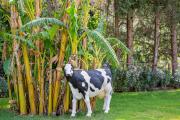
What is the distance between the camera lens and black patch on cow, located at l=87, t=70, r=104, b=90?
8.80m

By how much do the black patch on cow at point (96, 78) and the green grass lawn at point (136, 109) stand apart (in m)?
0.69

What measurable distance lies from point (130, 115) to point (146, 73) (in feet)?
19.3

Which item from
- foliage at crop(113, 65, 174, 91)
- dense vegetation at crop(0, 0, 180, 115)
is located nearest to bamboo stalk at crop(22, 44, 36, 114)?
dense vegetation at crop(0, 0, 180, 115)

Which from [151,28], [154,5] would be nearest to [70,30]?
[154,5]

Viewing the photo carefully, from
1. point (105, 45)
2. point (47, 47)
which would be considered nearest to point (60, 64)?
point (47, 47)

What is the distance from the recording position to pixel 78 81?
28.1 ft

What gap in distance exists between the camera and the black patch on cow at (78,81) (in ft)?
28.1

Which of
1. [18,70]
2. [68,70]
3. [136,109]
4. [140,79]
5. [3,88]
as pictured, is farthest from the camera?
[140,79]

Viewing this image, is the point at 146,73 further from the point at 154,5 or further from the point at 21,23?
the point at 21,23

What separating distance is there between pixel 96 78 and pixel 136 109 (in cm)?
193

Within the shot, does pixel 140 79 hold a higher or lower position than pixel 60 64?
lower

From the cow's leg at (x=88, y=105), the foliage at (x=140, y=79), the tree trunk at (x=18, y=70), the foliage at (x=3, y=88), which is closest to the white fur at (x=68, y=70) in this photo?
the cow's leg at (x=88, y=105)

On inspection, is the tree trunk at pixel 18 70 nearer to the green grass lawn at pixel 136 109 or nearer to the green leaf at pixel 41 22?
the green grass lawn at pixel 136 109

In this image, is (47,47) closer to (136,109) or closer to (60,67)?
(60,67)
